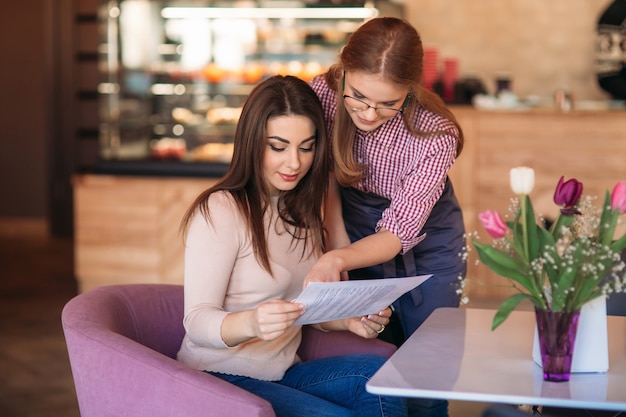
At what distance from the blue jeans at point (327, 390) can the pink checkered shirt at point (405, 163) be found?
0.37 m

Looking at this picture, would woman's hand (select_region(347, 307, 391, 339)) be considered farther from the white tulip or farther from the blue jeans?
the white tulip

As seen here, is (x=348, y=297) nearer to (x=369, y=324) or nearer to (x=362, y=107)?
(x=369, y=324)

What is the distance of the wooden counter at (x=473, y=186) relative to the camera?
5.26 meters

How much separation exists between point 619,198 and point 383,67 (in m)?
0.67

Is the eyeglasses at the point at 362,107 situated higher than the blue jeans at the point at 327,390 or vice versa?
the eyeglasses at the point at 362,107

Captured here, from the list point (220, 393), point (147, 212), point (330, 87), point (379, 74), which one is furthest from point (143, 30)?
point (220, 393)

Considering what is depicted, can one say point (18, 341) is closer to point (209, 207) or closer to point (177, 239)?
point (177, 239)

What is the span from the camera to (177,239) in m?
5.33

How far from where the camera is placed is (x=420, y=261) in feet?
8.74

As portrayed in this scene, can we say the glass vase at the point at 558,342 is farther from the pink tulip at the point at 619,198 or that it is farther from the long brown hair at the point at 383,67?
the long brown hair at the point at 383,67

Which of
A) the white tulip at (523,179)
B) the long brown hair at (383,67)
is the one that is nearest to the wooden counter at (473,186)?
the long brown hair at (383,67)

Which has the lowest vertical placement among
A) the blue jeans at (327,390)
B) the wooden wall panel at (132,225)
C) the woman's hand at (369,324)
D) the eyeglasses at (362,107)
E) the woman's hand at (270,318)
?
the wooden wall panel at (132,225)

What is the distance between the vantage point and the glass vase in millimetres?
1707

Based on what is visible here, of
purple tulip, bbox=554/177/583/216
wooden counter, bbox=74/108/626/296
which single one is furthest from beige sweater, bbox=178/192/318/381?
wooden counter, bbox=74/108/626/296
